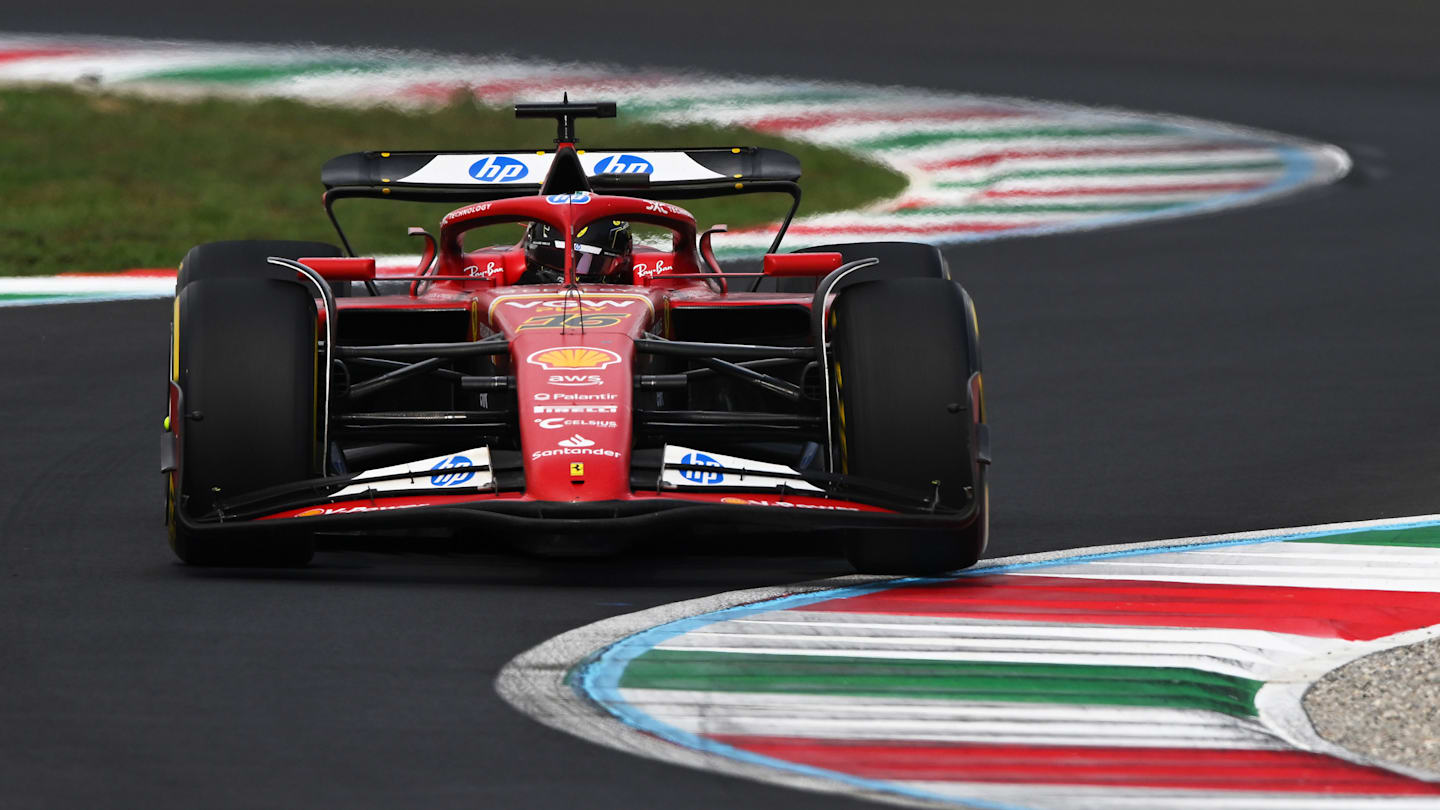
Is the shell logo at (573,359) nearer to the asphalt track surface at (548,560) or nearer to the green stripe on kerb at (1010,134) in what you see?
the asphalt track surface at (548,560)

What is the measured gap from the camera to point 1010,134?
76.4 feet

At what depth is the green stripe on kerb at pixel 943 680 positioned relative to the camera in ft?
21.3

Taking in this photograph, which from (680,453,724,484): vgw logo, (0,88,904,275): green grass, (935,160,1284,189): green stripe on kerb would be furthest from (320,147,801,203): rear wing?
(935,160,1284,189): green stripe on kerb

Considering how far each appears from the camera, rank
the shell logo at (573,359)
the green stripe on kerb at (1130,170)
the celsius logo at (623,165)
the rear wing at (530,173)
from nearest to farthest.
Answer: the shell logo at (573,359) < the rear wing at (530,173) < the celsius logo at (623,165) < the green stripe on kerb at (1130,170)

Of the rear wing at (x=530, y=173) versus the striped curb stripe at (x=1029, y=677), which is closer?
the striped curb stripe at (x=1029, y=677)

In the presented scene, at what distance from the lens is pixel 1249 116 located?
24.6 meters

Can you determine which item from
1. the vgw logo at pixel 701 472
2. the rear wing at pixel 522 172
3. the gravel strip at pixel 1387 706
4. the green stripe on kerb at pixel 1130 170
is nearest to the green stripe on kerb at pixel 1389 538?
the gravel strip at pixel 1387 706

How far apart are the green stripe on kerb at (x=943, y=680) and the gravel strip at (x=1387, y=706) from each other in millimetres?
204

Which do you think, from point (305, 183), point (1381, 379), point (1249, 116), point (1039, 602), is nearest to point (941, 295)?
point (1039, 602)

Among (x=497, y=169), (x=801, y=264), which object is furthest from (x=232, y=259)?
(x=801, y=264)

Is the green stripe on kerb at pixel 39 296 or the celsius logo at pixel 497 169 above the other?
the celsius logo at pixel 497 169

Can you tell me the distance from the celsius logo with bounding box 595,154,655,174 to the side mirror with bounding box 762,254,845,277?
146 centimetres

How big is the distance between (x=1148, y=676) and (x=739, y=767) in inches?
57.4

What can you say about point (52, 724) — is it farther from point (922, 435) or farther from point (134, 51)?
point (134, 51)
